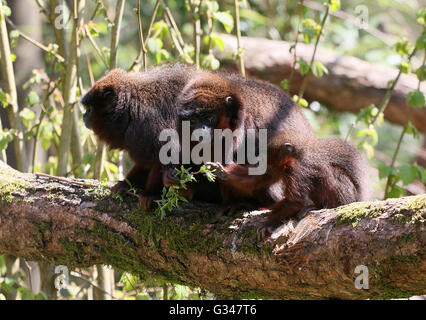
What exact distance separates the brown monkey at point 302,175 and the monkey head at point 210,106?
0.42m

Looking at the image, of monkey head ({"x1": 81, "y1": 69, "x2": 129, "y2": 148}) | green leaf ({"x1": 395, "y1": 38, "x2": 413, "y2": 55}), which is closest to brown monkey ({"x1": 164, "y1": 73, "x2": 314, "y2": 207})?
monkey head ({"x1": 81, "y1": 69, "x2": 129, "y2": 148})

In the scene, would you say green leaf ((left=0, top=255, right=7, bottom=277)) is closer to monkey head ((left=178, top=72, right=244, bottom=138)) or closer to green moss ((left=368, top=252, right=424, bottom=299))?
monkey head ((left=178, top=72, right=244, bottom=138))

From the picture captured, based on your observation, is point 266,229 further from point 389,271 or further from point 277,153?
point 389,271

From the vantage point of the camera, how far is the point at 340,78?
8602 millimetres

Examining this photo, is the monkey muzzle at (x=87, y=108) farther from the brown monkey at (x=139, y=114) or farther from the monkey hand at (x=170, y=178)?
the monkey hand at (x=170, y=178)

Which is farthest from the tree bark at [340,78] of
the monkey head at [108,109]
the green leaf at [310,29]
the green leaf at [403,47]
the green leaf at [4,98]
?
the monkey head at [108,109]

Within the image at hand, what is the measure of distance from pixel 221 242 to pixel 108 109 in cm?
158

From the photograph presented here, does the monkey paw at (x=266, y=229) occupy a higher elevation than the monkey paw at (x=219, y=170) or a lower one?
lower

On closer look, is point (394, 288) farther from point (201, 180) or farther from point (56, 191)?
point (56, 191)

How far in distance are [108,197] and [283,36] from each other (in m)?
6.99

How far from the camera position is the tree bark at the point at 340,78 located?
8.48m

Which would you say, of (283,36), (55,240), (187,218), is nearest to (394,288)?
(187,218)

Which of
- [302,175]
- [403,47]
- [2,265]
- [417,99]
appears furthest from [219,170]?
[2,265]

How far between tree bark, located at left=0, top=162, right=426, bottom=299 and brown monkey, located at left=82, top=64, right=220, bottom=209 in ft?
0.94
